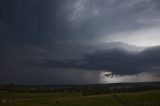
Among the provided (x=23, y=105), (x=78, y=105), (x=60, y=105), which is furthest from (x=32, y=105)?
(x=78, y=105)

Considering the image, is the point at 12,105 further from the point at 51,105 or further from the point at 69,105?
the point at 69,105

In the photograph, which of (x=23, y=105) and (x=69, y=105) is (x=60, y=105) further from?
(x=23, y=105)

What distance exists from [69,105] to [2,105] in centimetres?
2092

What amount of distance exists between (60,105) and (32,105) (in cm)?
889

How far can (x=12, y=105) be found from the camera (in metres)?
89.3

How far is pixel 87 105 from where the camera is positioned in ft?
304

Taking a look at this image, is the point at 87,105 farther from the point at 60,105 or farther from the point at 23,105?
the point at 23,105

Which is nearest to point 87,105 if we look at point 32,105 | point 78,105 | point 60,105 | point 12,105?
point 78,105

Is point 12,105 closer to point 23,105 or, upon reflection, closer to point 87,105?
point 23,105

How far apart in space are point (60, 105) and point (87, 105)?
870 centimetres

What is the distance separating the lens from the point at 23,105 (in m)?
88.8

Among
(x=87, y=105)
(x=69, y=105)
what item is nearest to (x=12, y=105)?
(x=69, y=105)

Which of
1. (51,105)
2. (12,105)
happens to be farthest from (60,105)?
(12,105)

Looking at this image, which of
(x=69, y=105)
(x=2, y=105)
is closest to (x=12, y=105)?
(x=2, y=105)
